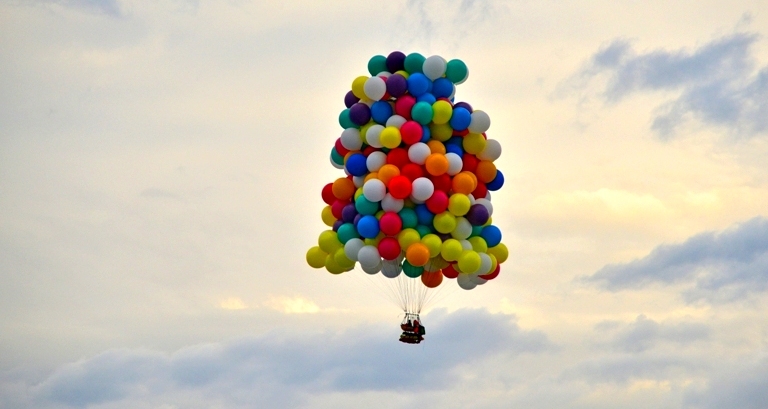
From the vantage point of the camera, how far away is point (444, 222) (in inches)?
2269

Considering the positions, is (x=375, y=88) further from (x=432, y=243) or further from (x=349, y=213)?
(x=432, y=243)

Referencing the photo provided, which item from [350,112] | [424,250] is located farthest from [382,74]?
[424,250]

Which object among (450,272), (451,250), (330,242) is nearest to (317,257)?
(330,242)

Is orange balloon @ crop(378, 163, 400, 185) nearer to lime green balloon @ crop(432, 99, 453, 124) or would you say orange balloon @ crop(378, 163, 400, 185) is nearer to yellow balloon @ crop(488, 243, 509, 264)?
lime green balloon @ crop(432, 99, 453, 124)

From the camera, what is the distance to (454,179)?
58.0 metres

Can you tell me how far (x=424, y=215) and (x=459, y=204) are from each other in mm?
1078

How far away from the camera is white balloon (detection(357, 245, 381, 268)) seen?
57.7 metres

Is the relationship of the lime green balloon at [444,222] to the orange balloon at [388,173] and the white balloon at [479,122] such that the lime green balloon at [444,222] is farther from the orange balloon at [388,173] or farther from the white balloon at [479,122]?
the white balloon at [479,122]

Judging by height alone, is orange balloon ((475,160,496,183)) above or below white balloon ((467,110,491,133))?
below

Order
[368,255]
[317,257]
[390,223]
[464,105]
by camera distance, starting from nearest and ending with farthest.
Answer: [390,223] → [368,255] → [464,105] → [317,257]

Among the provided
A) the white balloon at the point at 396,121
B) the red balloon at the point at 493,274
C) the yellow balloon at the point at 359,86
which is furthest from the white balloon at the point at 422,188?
the red balloon at the point at 493,274

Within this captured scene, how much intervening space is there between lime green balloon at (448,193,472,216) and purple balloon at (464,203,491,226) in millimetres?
549

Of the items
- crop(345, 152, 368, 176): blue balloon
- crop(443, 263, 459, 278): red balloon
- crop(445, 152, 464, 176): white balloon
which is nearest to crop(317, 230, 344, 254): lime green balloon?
crop(345, 152, 368, 176): blue balloon

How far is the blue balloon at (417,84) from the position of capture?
58188mm
